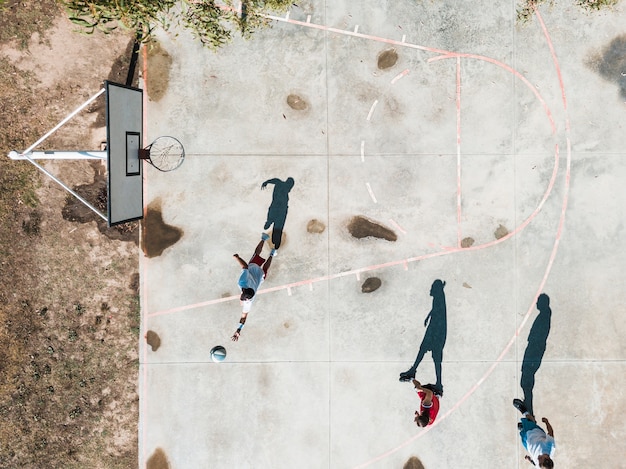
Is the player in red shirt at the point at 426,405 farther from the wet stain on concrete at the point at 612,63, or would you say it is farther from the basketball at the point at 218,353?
the wet stain on concrete at the point at 612,63

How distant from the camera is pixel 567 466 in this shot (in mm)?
9133

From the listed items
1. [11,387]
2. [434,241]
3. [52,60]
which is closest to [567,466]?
[434,241]

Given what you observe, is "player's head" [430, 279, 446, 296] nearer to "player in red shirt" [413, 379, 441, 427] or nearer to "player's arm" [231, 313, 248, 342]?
"player in red shirt" [413, 379, 441, 427]

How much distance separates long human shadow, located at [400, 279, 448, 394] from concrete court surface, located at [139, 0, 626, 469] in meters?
0.15

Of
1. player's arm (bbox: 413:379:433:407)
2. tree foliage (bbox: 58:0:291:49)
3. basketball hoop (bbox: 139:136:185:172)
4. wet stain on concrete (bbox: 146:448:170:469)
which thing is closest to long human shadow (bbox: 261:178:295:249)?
basketball hoop (bbox: 139:136:185:172)

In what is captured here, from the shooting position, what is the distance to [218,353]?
350 inches

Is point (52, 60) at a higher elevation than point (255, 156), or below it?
higher

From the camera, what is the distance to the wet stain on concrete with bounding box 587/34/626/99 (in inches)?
359

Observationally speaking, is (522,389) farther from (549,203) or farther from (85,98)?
(85,98)

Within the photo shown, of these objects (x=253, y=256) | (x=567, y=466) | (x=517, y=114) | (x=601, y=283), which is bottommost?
(x=567, y=466)

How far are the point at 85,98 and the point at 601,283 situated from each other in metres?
11.2

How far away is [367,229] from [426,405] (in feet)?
11.9

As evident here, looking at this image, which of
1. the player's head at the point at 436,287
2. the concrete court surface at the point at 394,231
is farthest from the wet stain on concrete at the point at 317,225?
the player's head at the point at 436,287

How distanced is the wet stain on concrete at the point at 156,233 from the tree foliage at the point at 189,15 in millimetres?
3239
